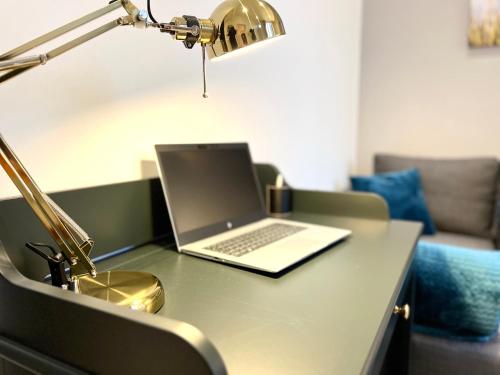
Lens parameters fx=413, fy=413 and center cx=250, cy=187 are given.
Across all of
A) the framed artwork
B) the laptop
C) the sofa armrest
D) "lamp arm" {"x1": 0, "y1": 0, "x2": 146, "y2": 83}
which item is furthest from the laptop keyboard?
the framed artwork

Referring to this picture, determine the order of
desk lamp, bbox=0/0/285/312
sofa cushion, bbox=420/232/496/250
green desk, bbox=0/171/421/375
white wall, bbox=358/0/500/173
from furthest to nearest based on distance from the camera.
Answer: white wall, bbox=358/0/500/173 → sofa cushion, bbox=420/232/496/250 → desk lamp, bbox=0/0/285/312 → green desk, bbox=0/171/421/375

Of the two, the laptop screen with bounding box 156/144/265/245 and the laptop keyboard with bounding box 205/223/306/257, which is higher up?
the laptop screen with bounding box 156/144/265/245

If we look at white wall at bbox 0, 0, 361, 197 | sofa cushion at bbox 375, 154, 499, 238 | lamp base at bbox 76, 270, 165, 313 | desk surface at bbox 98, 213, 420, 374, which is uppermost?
white wall at bbox 0, 0, 361, 197

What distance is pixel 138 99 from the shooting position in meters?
0.97

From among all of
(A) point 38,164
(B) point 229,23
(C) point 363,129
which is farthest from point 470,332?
(C) point 363,129

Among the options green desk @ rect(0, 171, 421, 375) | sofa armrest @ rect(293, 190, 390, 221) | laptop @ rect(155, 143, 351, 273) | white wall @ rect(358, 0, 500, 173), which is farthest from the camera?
white wall @ rect(358, 0, 500, 173)

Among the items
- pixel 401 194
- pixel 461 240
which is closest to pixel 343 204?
pixel 401 194

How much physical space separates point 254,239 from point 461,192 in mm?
1967

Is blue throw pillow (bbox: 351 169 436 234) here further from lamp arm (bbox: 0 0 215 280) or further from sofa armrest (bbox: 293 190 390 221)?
lamp arm (bbox: 0 0 215 280)

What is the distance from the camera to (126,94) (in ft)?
3.09

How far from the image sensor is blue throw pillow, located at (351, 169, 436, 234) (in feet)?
7.42

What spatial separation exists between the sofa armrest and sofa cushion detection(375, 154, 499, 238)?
1509mm

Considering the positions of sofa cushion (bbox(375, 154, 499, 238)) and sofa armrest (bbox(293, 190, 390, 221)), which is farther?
sofa cushion (bbox(375, 154, 499, 238))

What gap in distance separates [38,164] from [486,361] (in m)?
1.13
